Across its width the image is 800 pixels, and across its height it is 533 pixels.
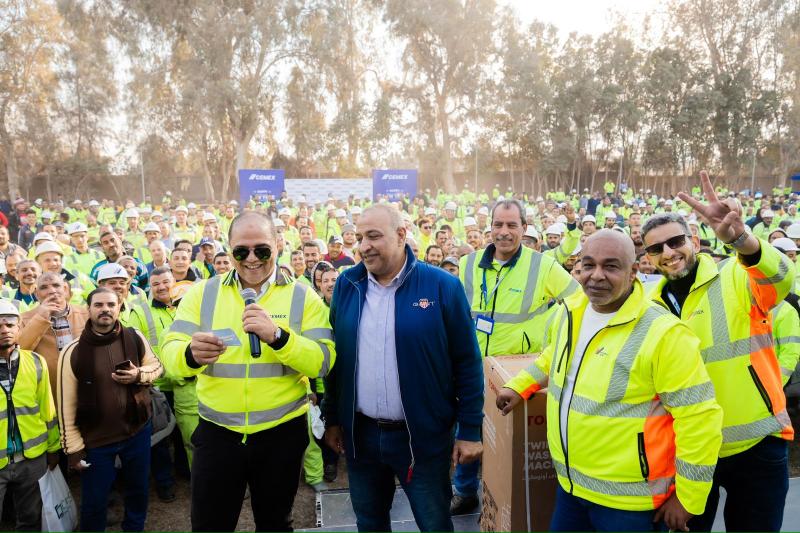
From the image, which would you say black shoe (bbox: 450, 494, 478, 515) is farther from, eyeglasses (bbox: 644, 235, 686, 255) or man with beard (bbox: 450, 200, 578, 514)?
eyeglasses (bbox: 644, 235, 686, 255)

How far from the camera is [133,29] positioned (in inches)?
1130

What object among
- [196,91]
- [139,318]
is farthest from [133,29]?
[139,318]

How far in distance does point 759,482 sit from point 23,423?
3938 mm

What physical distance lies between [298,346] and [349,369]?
1.07ft

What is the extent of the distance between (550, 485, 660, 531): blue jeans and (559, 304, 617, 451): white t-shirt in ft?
0.79

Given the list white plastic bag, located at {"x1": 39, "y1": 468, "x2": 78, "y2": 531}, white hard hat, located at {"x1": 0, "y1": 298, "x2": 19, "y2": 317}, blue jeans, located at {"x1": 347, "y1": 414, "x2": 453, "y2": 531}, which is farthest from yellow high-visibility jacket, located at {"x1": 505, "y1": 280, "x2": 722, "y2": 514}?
white hard hat, located at {"x1": 0, "y1": 298, "x2": 19, "y2": 317}

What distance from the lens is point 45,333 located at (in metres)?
3.84

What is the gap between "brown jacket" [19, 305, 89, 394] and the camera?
3.65m

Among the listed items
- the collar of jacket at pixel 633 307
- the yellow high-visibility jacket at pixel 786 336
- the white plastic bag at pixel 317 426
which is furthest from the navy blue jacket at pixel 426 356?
the yellow high-visibility jacket at pixel 786 336

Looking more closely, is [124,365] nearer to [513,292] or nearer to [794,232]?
[513,292]

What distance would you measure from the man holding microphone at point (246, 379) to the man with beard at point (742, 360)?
1678 millimetres

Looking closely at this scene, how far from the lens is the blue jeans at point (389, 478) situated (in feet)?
7.97

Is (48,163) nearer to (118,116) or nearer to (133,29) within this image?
(118,116)

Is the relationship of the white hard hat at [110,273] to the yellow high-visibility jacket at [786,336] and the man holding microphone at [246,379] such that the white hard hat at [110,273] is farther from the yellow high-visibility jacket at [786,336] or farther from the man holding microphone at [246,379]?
the yellow high-visibility jacket at [786,336]
